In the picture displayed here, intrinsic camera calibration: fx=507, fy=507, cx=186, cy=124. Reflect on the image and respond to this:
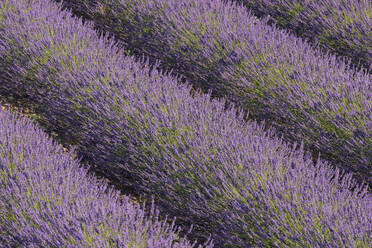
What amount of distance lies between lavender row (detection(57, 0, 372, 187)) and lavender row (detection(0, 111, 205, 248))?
5.04 feet

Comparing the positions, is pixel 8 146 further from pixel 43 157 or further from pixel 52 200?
pixel 52 200

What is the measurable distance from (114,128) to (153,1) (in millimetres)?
1803

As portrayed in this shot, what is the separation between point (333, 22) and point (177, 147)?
2414 millimetres

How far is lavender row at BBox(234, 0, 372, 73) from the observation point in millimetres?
4652

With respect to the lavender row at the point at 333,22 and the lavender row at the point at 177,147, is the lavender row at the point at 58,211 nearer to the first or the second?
the lavender row at the point at 177,147

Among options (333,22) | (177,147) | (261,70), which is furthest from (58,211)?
(333,22)

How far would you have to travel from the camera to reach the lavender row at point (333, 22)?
15.3 ft

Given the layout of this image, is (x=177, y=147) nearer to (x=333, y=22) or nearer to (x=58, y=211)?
(x=58, y=211)

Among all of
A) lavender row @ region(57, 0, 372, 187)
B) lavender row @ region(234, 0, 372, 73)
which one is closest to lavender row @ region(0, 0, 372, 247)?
lavender row @ region(57, 0, 372, 187)

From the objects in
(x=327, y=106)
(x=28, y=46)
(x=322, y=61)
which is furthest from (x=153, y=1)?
(x=327, y=106)

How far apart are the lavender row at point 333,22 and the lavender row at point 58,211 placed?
8.98ft

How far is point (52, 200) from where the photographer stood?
9.21ft

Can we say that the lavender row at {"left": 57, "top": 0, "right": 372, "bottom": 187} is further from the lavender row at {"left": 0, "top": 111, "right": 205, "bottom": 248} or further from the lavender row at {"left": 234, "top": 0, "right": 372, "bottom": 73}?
the lavender row at {"left": 0, "top": 111, "right": 205, "bottom": 248}

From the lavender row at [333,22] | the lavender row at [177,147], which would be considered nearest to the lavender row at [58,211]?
the lavender row at [177,147]
